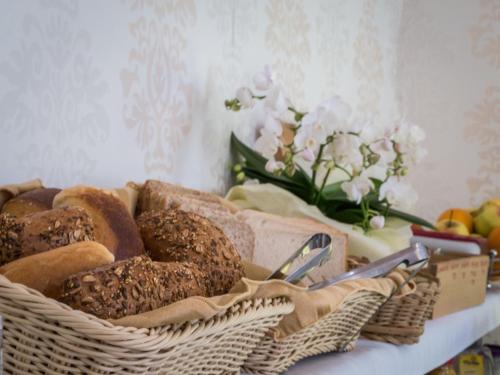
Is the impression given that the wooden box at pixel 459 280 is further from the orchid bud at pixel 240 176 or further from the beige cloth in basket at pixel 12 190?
the beige cloth in basket at pixel 12 190

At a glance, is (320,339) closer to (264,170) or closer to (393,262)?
(393,262)

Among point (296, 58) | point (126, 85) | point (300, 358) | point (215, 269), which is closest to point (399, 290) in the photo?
point (300, 358)

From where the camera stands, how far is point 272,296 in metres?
0.65

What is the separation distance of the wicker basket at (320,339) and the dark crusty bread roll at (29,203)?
27cm

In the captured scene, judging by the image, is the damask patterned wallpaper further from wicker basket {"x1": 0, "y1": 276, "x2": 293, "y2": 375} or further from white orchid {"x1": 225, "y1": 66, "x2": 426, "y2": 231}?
wicker basket {"x1": 0, "y1": 276, "x2": 293, "y2": 375}

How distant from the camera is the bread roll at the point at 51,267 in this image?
55 centimetres

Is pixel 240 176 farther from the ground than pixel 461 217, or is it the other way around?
pixel 240 176

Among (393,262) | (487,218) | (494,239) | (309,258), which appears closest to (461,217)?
(487,218)

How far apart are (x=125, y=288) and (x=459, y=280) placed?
850mm

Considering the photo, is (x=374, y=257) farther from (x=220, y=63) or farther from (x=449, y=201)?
(x=449, y=201)

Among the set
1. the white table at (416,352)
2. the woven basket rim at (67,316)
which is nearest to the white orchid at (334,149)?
the white table at (416,352)

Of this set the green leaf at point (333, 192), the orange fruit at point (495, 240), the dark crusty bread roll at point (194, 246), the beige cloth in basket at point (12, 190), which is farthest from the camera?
the orange fruit at point (495, 240)

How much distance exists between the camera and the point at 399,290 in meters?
0.96

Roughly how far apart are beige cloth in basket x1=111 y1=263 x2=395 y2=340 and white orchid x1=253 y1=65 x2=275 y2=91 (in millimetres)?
491
